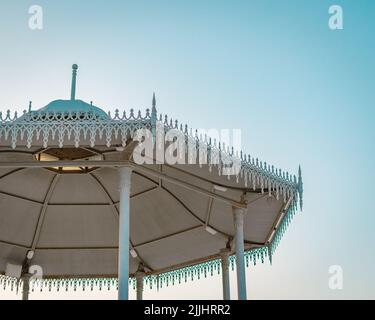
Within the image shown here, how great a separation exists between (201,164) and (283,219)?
4861 millimetres

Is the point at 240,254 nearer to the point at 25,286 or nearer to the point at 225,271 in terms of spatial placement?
the point at 225,271

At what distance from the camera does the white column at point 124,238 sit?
53.3ft

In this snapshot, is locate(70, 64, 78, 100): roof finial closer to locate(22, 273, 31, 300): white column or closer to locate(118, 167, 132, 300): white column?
locate(118, 167, 132, 300): white column

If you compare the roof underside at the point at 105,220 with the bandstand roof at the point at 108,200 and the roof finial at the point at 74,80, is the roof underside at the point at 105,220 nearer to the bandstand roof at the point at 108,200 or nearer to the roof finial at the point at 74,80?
the bandstand roof at the point at 108,200

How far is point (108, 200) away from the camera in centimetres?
2456

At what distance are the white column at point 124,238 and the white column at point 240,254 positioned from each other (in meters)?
4.48

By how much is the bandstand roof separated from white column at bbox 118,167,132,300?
46cm

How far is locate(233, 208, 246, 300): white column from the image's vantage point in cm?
1989

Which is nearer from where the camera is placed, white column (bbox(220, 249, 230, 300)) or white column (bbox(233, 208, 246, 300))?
white column (bbox(233, 208, 246, 300))

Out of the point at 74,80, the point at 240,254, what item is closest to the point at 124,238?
the point at 240,254

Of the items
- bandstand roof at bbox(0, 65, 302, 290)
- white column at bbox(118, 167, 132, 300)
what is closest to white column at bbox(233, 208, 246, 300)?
bandstand roof at bbox(0, 65, 302, 290)

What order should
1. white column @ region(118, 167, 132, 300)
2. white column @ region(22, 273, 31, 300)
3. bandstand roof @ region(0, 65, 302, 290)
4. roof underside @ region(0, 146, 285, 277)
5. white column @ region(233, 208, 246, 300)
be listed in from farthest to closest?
white column @ region(22, 273, 31, 300)
roof underside @ region(0, 146, 285, 277)
white column @ region(233, 208, 246, 300)
bandstand roof @ region(0, 65, 302, 290)
white column @ region(118, 167, 132, 300)
